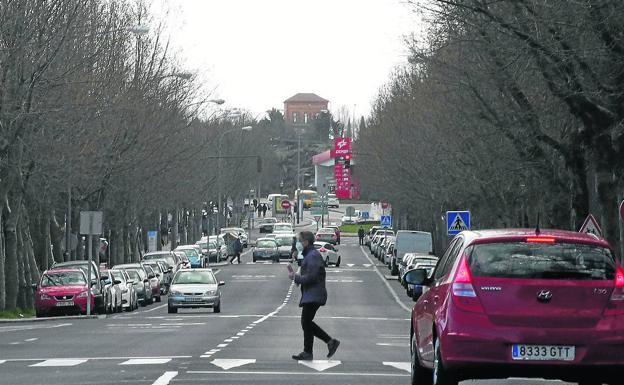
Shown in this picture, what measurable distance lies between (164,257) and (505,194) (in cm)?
2040

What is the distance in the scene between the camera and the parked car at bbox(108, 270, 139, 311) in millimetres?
49031

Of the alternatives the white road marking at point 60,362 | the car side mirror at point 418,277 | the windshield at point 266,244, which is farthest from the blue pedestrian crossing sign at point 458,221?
the windshield at point 266,244

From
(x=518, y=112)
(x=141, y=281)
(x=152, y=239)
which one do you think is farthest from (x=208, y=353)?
(x=152, y=239)

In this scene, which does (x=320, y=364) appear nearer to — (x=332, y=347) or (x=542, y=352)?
(x=332, y=347)

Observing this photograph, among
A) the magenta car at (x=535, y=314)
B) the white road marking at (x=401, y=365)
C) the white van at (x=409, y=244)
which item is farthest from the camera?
the white van at (x=409, y=244)

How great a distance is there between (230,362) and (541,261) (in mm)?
7331

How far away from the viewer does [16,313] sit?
4525 cm

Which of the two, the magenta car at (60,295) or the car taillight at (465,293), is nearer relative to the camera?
the car taillight at (465,293)

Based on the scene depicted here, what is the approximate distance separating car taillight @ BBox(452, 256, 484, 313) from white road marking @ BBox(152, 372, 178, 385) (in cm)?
422

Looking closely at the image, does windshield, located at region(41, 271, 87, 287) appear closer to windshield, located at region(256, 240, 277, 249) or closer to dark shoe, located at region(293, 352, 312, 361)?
dark shoe, located at region(293, 352, 312, 361)

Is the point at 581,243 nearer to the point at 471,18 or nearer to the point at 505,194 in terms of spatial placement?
the point at 471,18

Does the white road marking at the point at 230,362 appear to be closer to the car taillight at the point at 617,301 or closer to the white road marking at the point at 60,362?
the white road marking at the point at 60,362

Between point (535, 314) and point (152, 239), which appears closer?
point (535, 314)

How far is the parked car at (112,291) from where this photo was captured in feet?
150
